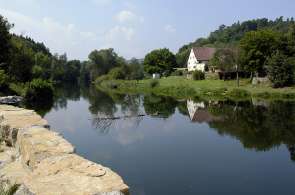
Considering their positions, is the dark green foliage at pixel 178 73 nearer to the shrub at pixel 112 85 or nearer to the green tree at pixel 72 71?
the shrub at pixel 112 85

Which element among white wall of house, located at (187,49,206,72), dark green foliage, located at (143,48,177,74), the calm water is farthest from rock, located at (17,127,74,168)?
dark green foliage, located at (143,48,177,74)

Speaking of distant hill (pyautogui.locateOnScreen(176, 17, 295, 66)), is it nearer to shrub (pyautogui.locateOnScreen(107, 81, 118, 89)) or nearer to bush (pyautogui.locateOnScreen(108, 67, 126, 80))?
bush (pyautogui.locateOnScreen(108, 67, 126, 80))

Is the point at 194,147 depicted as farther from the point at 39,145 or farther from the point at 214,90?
the point at 214,90

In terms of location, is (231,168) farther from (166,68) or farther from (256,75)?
(166,68)

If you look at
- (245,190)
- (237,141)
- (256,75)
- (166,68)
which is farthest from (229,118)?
(166,68)

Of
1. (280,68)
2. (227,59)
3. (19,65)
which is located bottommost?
(280,68)

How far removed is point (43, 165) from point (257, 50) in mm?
57377

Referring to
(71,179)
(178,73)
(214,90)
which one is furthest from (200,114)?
(178,73)

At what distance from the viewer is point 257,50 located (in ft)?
196

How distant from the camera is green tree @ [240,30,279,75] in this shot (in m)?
59.7

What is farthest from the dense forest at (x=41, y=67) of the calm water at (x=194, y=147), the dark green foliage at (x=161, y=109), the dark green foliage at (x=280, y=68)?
the dark green foliage at (x=280, y=68)

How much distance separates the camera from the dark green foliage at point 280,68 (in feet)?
178

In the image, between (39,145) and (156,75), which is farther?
(156,75)

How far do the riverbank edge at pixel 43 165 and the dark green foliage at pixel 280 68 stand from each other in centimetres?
4887
